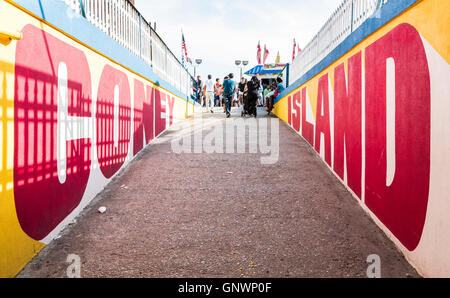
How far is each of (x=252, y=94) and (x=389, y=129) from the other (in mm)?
11290

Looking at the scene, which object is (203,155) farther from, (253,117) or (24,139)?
(253,117)

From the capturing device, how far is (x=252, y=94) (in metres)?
15.0

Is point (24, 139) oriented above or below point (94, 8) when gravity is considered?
below

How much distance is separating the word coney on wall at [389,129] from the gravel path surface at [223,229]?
1.02 feet

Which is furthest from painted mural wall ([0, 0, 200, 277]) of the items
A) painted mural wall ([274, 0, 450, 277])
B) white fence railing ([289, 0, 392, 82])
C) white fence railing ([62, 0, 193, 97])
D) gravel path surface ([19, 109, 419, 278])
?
white fence railing ([289, 0, 392, 82])

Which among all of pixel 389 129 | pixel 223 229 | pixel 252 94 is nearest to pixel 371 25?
pixel 389 129

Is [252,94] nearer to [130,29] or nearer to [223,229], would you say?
[130,29]

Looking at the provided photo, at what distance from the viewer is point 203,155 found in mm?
7324

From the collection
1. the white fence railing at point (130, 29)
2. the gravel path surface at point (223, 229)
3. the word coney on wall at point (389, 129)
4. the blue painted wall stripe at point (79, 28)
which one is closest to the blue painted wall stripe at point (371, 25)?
the word coney on wall at point (389, 129)

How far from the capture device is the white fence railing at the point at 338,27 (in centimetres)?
505

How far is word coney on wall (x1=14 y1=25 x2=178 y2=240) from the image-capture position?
324 centimetres

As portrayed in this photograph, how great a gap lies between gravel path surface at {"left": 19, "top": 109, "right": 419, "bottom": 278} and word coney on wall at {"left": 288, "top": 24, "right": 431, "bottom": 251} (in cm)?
31
